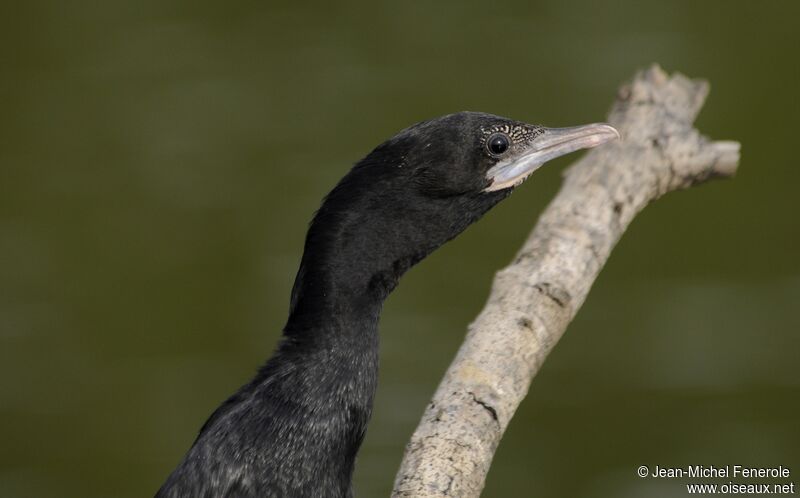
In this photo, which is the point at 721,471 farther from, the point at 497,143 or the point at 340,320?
the point at 340,320

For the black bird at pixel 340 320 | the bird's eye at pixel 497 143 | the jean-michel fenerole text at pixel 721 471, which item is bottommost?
the black bird at pixel 340 320

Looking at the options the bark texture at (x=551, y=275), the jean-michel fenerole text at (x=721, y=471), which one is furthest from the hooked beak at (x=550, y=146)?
the jean-michel fenerole text at (x=721, y=471)

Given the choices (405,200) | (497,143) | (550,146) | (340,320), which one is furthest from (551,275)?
(340,320)

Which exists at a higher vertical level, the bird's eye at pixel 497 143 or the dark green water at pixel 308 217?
the dark green water at pixel 308 217

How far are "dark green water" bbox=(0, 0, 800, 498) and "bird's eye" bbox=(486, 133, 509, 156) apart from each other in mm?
4025

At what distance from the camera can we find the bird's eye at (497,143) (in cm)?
446

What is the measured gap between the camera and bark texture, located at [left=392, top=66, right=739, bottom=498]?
4188 millimetres

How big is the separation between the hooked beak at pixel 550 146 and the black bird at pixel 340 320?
0.09m

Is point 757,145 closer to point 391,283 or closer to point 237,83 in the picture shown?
point 237,83

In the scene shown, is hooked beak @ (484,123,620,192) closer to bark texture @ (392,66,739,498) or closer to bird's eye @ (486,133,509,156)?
bird's eye @ (486,133,509,156)

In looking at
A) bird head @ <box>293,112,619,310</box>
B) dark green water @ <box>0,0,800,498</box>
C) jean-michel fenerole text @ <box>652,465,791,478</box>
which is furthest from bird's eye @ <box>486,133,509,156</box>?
dark green water @ <box>0,0,800,498</box>

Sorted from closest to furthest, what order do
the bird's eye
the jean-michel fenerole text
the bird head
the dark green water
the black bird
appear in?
1. the black bird
2. the bird head
3. the bird's eye
4. the jean-michel fenerole text
5. the dark green water

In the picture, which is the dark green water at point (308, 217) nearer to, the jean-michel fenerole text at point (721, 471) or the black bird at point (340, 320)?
the jean-michel fenerole text at point (721, 471)

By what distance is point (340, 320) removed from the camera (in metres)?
4.28
